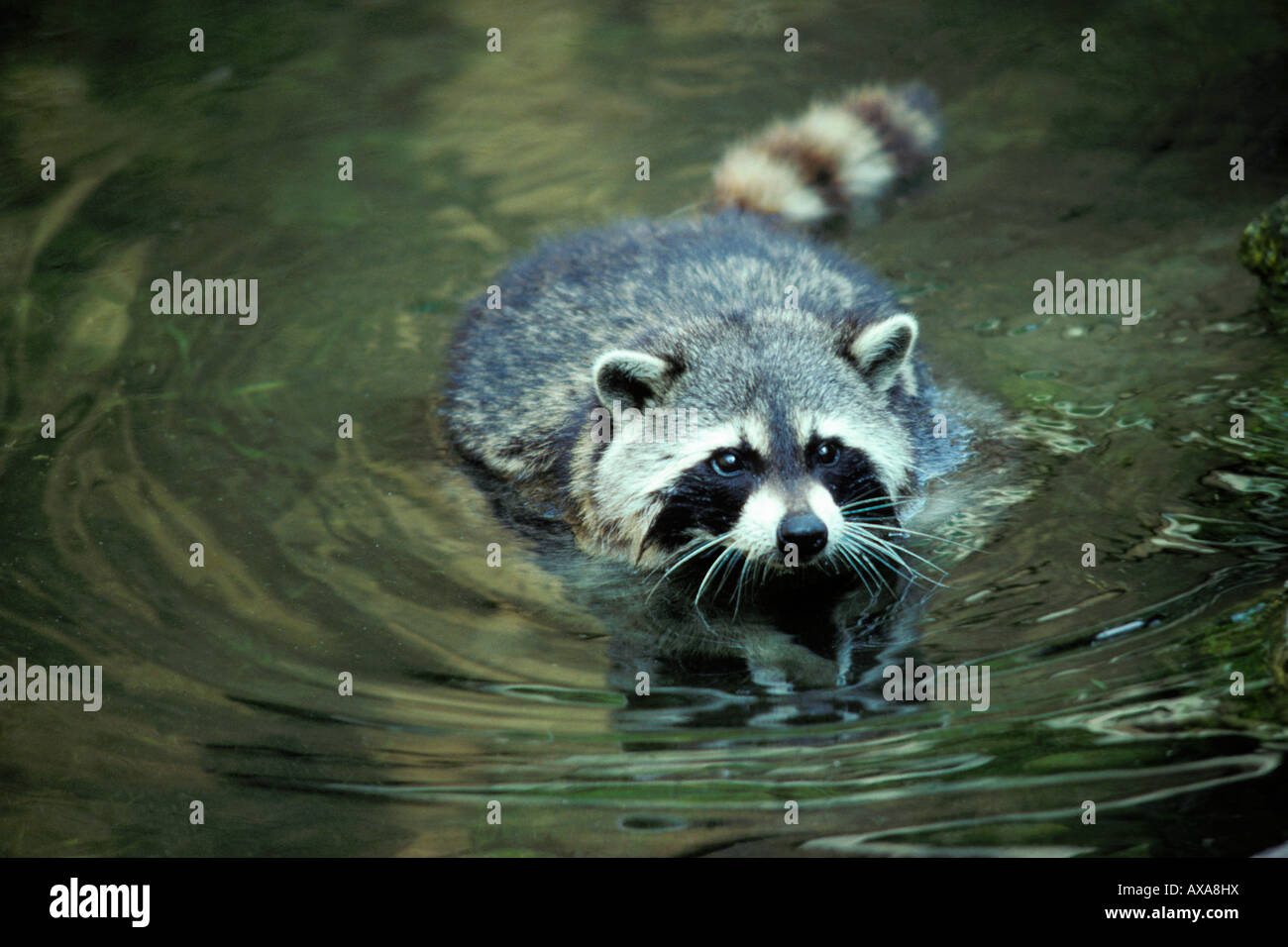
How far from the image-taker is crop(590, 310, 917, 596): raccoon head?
501 cm

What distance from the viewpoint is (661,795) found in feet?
13.1

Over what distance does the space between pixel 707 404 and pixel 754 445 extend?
264mm

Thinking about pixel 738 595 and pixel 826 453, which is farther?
pixel 738 595

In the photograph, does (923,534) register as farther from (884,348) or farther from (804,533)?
(804,533)

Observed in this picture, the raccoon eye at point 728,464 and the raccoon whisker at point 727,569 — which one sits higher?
the raccoon eye at point 728,464

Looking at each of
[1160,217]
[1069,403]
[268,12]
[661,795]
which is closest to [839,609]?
[661,795]

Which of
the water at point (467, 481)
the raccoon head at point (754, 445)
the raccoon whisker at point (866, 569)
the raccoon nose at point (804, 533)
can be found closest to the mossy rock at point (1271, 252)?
the water at point (467, 481)

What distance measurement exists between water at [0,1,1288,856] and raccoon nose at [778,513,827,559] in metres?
0.55

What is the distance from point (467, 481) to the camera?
6191 millimetres

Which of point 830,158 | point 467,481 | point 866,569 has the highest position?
point 830,158

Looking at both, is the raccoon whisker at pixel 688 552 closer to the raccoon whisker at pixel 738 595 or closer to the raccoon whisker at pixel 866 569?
the raccoon whisker at pixel 738 595

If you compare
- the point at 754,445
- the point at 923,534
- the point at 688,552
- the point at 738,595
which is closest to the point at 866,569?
the point at 923,534

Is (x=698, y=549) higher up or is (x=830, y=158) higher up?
(x=830, y=158)

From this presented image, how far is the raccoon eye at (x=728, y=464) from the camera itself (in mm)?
5074
